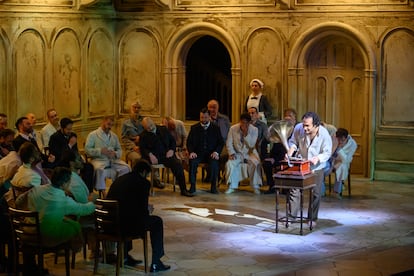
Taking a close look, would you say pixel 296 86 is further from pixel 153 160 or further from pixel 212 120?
pixel 153 160

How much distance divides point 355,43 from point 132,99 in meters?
4.37

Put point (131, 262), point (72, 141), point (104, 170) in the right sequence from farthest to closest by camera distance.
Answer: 1. point (104, 170)
2. point (72, 141)
3. point (131, 262)

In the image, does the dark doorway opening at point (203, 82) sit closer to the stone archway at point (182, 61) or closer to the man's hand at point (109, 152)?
the stone archway at point (182, 61)

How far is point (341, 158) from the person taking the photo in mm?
13344

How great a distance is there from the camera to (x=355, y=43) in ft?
48.8

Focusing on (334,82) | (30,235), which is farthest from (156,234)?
(334,82)

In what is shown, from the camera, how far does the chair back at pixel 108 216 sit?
8.93 m

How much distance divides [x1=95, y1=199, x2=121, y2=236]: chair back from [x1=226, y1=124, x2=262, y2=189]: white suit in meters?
4.69

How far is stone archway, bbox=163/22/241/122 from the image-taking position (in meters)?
15.8

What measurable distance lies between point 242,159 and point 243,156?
47 mm

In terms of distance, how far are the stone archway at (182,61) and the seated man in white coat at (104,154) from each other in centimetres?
359

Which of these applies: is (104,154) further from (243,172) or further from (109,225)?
(109,225)

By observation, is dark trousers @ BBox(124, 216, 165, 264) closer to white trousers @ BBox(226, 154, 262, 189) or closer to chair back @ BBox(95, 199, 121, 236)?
chair back @ BBox(95, 199, 121, 236)

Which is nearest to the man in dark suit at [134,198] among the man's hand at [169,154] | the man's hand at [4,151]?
the man's hand at [4,151]
